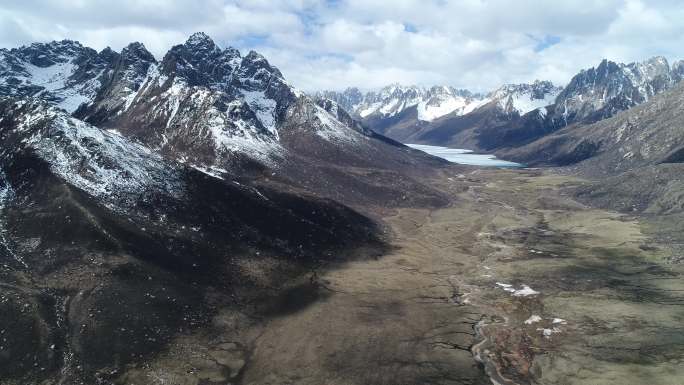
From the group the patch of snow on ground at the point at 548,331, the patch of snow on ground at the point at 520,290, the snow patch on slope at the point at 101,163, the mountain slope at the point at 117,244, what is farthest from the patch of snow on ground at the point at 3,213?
the patch of snow on ground at the point at 520,290

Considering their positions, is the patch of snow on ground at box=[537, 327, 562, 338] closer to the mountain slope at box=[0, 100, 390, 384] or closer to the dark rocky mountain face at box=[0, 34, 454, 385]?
the dark rocky mountain face at box=[0, 34, 454, 385]

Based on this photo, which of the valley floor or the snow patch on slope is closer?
the valley floor

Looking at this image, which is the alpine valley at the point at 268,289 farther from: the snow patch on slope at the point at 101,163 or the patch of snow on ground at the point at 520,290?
the patch of snow on ground at the point at 520,290

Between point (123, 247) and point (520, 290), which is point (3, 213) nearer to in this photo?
point (123, 247)

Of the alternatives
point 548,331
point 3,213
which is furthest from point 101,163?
point 548,331

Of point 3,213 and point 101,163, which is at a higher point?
point 101,163

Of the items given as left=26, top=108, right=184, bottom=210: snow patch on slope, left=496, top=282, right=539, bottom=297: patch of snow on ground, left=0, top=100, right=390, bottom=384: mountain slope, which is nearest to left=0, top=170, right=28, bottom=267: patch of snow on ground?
left=0, top=100, right=390, bottom=384: mountain slope

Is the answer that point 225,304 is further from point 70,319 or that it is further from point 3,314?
point 3,314

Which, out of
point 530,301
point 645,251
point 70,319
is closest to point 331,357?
point 70,319
